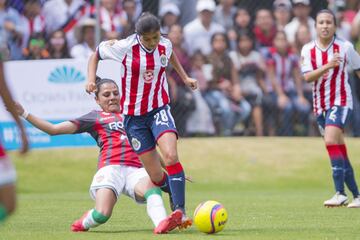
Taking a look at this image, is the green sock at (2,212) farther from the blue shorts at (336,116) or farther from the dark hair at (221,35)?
the dark hair at (221,35)

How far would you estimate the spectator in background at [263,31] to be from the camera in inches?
707

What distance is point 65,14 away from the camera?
16.9m

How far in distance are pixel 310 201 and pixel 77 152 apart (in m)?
5.50

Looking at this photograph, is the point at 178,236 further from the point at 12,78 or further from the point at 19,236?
the point at 12,78

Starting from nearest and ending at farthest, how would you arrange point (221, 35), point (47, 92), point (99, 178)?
point (99, 178)
point (47, 92)
point (221, 35)

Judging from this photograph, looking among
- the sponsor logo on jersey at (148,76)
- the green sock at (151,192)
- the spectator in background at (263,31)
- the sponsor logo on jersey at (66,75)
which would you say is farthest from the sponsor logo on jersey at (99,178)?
the spectator in background at (263,31)

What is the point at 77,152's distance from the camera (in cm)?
1683

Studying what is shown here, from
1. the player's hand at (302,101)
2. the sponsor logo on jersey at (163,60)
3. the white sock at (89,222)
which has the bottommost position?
the player's hand at (302,101)

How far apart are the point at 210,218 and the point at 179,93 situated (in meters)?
8.83

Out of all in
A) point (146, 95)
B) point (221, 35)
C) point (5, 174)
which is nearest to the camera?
point (5, 174)

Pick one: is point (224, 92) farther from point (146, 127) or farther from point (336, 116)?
point (146, 127)

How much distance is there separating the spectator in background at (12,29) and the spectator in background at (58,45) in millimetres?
540

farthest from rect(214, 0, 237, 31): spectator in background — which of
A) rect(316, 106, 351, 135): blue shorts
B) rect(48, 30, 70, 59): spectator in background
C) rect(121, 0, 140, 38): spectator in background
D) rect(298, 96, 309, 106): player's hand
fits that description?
rect(316, 106, 351, 135): blue shorts

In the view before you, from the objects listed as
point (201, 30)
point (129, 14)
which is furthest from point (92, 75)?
point (201, 30)
